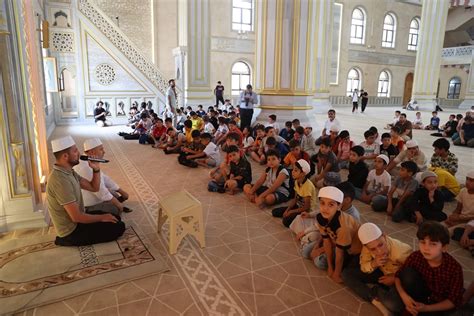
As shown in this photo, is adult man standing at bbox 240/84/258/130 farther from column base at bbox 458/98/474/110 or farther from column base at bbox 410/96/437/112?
column base at bbox 458/98/474/110

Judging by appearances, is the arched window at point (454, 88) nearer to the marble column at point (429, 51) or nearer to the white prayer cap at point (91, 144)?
the marble column at point (429, 51)

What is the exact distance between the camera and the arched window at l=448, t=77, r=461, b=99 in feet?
76.9

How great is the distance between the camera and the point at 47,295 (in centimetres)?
242

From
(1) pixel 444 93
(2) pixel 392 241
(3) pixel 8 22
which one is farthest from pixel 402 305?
(1) pixel 444 93

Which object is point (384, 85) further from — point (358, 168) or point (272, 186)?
point (272, 186)

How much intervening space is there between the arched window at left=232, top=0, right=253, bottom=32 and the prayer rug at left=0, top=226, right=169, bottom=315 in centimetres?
1628

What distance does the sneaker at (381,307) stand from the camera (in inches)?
87.9

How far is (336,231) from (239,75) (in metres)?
16.4

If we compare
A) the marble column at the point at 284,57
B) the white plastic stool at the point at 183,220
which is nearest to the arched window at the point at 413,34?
the marble column at the point at 284,57

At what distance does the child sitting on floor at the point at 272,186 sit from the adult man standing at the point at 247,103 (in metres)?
4.34

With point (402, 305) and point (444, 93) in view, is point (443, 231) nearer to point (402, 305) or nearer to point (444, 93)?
point (402, 305)

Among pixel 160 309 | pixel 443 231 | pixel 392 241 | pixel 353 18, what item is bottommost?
pixel 160 309

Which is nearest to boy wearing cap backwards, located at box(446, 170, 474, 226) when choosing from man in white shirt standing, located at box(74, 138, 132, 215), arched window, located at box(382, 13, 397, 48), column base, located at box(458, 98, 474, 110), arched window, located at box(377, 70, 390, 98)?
man in white shirt standing, located at box(74, 138, 132, 215)

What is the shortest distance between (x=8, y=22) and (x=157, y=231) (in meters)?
2.40
